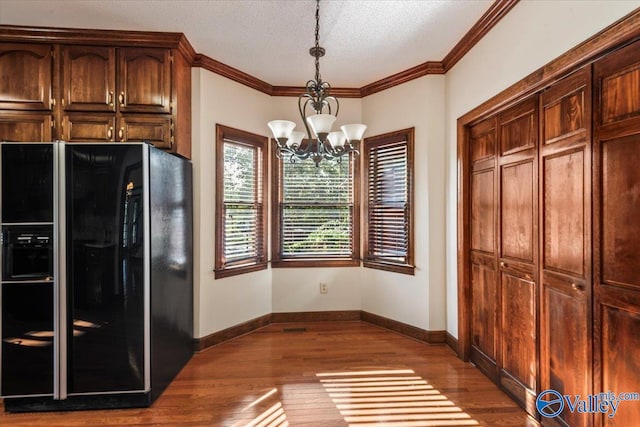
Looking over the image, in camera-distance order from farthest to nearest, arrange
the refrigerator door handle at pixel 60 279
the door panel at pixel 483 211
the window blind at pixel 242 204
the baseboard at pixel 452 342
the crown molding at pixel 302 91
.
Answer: the crown molding at pixel 302 91
the window blind at pixel 242 204
the baseboard at pixel 452 342
the door panel at pixel 483 211
the refrigerator door handle at pixel 60 279

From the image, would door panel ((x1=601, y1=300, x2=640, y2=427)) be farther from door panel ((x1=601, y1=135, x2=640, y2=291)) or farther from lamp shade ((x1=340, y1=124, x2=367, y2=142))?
lamp shade ((x1=340, y1=124, x2=367, y2=142))

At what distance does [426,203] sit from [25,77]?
366 cm

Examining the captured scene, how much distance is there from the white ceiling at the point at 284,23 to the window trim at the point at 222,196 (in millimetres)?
725

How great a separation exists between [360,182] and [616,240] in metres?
2.63

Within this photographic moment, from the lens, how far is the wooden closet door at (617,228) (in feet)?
4.95

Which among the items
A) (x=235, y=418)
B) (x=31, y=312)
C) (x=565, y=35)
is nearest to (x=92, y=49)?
(x=31, y=312)

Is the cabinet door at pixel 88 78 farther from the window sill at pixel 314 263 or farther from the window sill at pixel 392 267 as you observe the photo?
the window sill at pixel 392 267

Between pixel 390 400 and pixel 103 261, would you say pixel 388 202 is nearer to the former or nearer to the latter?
pixel 390 400

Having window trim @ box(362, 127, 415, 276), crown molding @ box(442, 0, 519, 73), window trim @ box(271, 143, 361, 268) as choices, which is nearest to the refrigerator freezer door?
window trim @ box(271, 143, 361, 268)

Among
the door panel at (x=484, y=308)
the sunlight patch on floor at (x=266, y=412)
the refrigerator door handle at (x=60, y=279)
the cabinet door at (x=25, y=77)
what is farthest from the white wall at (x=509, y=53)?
the cabinet door at (x=25, y=77)

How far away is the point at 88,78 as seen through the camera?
2736 millimetres

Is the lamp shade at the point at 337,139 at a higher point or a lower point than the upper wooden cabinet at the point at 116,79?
lower

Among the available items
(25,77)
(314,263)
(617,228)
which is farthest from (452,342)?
(25,77)

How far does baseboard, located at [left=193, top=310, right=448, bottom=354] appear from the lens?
3279 mm
